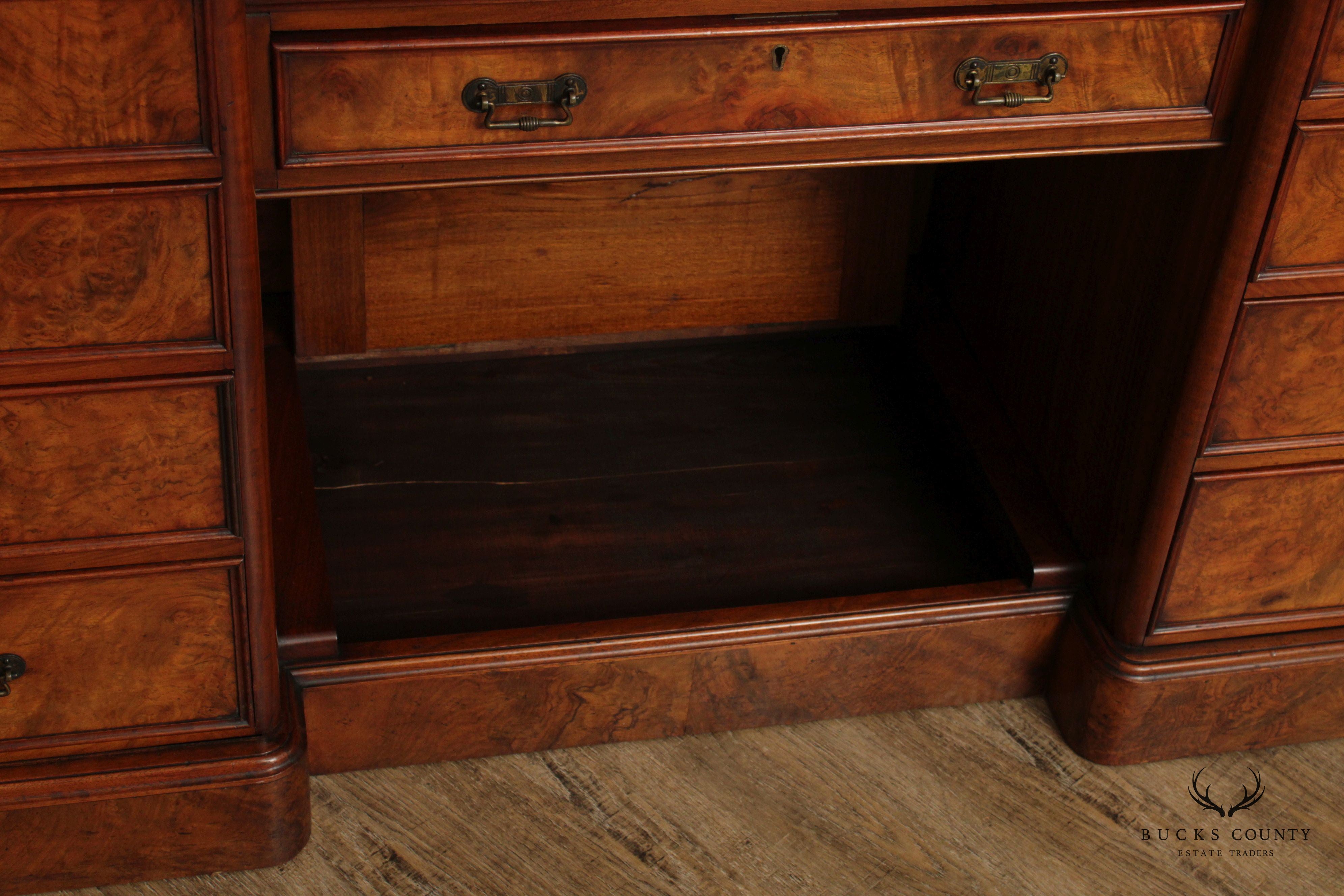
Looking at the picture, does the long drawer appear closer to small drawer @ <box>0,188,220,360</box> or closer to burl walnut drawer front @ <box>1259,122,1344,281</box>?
small drawer @ <box>0,188,220,360</box>

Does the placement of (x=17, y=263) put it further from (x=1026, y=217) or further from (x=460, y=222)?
(x=1026, y=217)

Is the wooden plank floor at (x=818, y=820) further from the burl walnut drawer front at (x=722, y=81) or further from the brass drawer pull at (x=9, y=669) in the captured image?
the burl walnut drawer front at (x=722, y=81)

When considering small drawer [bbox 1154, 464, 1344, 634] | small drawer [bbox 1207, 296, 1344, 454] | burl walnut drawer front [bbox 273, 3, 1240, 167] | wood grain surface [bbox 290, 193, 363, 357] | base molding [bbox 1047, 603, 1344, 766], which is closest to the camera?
burl walnut drawer front [bbox 273, 3, 1240, 167]

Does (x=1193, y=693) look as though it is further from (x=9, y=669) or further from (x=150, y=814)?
(x=9, y=669)

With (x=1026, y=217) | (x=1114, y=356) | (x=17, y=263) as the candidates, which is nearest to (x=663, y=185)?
(x=1026, y=217)

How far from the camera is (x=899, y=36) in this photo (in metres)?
1.20

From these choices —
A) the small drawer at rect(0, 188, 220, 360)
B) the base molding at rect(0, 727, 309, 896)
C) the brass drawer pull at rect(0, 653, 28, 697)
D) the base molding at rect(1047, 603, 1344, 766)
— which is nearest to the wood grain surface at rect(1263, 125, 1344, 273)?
the base molding at rect(1047, 603, 1344, 766)

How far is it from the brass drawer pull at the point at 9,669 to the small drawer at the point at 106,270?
30cm

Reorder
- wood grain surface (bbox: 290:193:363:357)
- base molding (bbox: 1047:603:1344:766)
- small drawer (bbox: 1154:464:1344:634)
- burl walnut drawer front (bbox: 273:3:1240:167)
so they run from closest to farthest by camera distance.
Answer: burl walnut drawer front (bbox: 273:3:1240:167) → small drawer (bbox: 1154:464:1344:634) → base molding (bbox: 1047:603:1344:766) → wood grain surface (bbox: 290:193:363:357)

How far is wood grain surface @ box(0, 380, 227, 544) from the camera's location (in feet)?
3.90

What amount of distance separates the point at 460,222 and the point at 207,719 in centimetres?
68

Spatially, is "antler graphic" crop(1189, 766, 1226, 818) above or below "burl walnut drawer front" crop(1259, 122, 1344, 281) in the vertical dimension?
below

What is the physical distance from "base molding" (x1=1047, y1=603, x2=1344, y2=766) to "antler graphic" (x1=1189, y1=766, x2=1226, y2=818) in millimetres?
33

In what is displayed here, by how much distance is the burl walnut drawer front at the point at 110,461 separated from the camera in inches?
46.8
